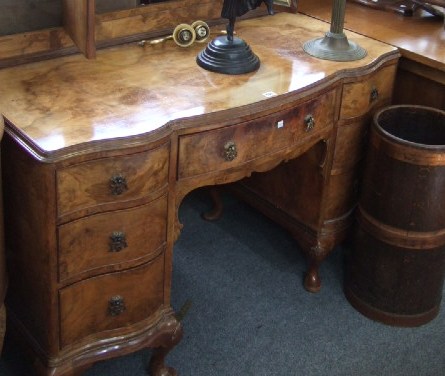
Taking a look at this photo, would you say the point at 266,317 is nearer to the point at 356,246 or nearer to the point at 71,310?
the point at 356,246

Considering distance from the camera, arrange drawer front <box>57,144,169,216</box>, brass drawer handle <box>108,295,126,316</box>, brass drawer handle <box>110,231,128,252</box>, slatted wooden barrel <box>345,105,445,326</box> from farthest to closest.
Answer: slatted wooden barrel <box>345,105,445,326</box> → brass drawer handle <box>108,295,126,316</box> → brass drawer handle <box>110,231,128,252</box> → drawer front <box>57,144,169,216</box>

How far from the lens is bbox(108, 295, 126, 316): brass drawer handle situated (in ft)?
6.10

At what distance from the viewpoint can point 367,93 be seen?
2227 mm

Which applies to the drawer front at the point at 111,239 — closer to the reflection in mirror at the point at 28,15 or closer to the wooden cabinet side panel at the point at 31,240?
the wooden cabinet side panel at the point at 31,240

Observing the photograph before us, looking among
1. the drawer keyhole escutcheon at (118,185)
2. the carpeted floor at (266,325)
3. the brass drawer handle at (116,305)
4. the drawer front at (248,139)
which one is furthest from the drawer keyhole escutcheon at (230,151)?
the carpeted floor at (266,325)

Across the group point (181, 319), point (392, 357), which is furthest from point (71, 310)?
point (392, 357)

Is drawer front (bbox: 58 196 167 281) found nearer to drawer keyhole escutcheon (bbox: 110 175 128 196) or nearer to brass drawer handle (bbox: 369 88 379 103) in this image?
drawer keyhole escutcheon (bbox: 110 175 128 196)

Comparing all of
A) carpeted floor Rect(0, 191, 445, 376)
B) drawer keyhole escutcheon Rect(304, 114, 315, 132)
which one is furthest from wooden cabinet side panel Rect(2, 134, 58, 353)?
drawer keyhole escutcheon Rect(304, 114, 315, 132)

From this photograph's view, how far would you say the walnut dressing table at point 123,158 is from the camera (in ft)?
5.44

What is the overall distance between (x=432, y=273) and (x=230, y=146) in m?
0.86

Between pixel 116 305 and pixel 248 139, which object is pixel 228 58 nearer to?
pixel 248 139

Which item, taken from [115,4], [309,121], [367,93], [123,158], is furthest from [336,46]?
[123,158]

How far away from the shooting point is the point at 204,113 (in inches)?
70.6

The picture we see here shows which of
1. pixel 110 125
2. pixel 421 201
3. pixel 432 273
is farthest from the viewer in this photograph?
pixel 432 273
